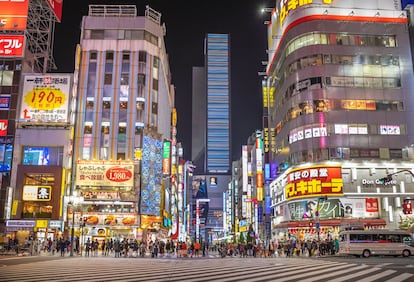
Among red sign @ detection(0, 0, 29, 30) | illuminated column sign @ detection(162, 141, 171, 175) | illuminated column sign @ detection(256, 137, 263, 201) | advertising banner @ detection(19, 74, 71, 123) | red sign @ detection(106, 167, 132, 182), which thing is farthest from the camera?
illuminated column sign @ detection(256, 137, 263, 201)

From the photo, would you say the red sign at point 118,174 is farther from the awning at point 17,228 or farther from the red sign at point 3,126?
the red sign at point 3,126

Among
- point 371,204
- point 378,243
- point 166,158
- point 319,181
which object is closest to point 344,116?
point 319,181

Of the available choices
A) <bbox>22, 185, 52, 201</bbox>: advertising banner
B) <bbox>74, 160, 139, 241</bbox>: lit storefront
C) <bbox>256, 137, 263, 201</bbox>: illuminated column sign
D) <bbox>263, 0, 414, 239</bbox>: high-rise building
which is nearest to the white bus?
<bbox>263, 0, 414, 239</bbox>: high-rise building

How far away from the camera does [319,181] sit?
50656mm

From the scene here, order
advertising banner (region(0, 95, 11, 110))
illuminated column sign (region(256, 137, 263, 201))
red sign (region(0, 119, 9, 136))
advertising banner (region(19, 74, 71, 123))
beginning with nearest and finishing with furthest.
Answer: advertising banner (region(19, 74, 71, 123)) < red sign (region(0, 119, 9, 136)) < advertising banner (region(0, 95, 11, 110)) < illuminated column sign (region(256, 137, 263, 201))

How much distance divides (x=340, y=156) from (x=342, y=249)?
16.9 metres

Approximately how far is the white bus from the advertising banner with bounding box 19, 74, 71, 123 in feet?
130

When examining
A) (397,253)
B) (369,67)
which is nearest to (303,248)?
(397,253)

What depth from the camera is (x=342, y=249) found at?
37.1 metres

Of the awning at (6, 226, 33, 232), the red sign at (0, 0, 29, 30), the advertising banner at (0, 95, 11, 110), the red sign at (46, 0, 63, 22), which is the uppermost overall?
the red sign at (46, 0, 63, 22)

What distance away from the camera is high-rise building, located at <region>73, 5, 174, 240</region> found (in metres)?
58.7

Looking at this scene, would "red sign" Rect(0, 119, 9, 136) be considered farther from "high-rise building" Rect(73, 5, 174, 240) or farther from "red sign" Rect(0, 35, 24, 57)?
"high-rise building" Rect(73, 5, 174, 240)

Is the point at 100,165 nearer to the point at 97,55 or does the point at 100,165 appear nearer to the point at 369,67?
the point at 97,55

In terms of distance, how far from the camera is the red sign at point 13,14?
55500 mm
